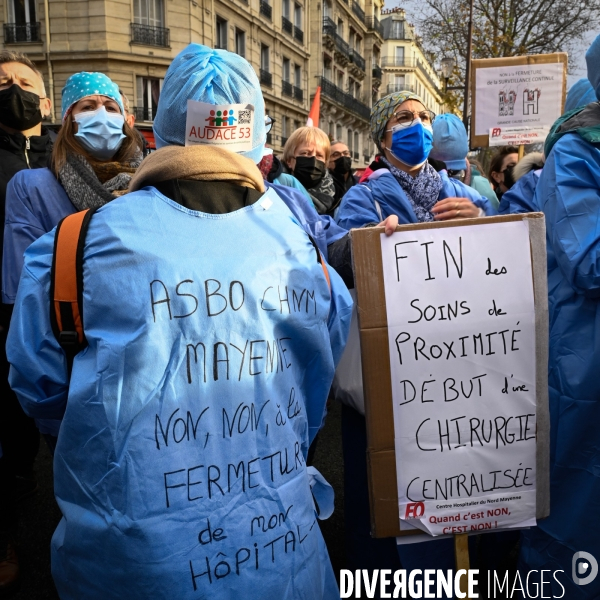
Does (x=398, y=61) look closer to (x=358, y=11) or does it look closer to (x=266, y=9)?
(x=358, y=11)

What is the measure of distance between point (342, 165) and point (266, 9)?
2385 centimetres

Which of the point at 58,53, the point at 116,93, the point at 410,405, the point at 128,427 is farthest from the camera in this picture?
the point at 58,53

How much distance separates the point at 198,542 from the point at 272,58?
28394 millimetres

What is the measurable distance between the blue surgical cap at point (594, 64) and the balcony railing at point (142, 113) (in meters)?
19.1

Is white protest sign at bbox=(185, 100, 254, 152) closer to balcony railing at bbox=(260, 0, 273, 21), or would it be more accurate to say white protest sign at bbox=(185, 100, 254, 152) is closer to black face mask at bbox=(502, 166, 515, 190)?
black face mask at bbox=(502, 166, 515, 190)

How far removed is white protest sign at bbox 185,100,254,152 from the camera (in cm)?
142

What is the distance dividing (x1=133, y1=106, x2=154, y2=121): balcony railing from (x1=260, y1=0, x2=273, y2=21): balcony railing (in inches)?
365

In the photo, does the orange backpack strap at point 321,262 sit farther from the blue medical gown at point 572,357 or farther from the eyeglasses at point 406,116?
the eyeglasses at point 406,116

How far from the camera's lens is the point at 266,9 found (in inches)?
1033

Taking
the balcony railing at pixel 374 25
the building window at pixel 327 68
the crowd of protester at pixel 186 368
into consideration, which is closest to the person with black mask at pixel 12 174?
the crowd of protester at pixel 186 368

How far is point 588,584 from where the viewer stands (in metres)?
1.97

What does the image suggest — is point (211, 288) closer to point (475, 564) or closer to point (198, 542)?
point (198, 542)

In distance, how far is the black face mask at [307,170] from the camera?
13.9 feet

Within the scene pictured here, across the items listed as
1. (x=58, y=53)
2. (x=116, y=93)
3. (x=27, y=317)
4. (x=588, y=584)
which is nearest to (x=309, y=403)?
(x=27, y=317)
